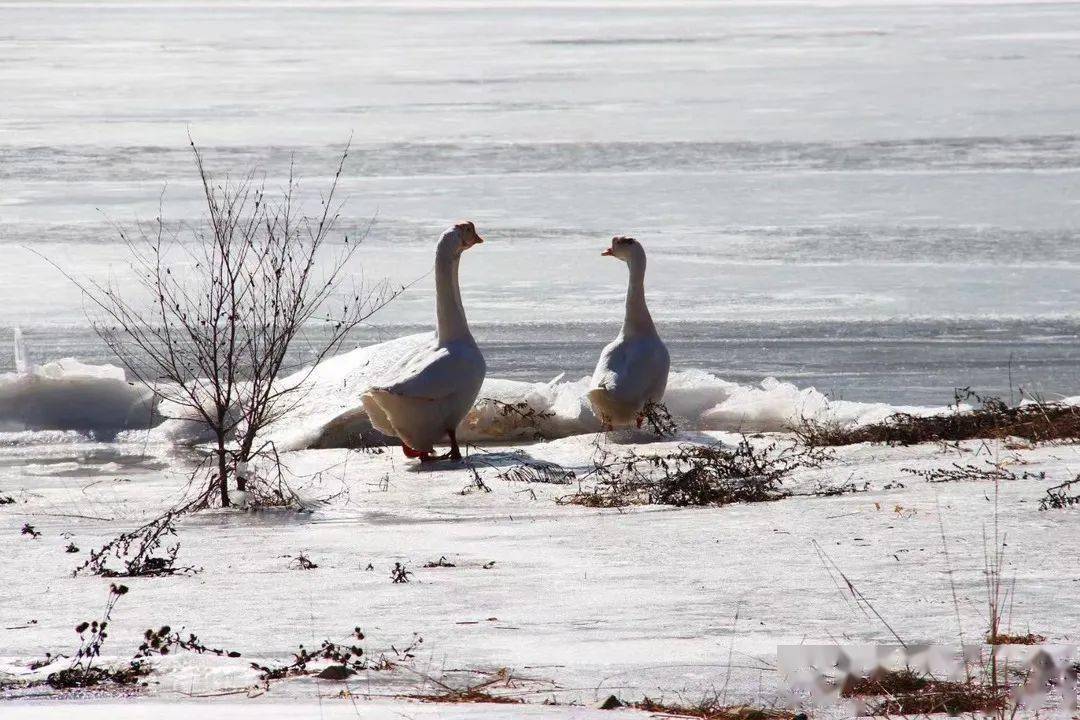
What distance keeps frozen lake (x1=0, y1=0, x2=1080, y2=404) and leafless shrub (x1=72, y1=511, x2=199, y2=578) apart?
18.6ft

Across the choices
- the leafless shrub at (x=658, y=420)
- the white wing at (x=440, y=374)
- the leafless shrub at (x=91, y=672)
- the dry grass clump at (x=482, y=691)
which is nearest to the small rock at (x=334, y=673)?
the dry grass clump at (x=482, y=691)

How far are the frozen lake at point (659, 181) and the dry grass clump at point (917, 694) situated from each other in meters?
6.96

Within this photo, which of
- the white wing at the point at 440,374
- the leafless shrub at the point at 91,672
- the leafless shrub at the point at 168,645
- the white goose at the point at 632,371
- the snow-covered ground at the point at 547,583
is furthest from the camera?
the white goose at the point at 632,371

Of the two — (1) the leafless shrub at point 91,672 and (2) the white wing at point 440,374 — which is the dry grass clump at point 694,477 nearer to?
(2) the white wing at point 440,374

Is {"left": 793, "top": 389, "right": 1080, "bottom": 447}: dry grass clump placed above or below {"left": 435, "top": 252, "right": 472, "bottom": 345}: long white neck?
below

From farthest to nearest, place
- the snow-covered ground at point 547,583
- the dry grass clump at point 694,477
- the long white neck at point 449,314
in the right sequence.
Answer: the long white neck at point 449,314, the dry grass clump at point 694,477, the snow-covered ground at point 547,583

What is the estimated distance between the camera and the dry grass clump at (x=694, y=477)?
7734 mm

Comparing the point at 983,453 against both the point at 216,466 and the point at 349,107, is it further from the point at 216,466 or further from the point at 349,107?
the point at 349,107

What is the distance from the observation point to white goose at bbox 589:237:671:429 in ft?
32.5

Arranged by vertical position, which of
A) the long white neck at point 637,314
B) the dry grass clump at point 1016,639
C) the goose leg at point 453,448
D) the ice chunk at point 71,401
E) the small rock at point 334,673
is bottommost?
the dry grass clump at point 1016,639

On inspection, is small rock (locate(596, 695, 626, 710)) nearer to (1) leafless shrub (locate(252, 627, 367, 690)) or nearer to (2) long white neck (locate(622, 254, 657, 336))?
(1) leafless shrub (locate(252, 627, 367, 690))

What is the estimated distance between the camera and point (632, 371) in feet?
32.8

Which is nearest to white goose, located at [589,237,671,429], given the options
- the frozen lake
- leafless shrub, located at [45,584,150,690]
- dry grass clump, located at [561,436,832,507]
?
dry grass clump, located at [561,436,832,507]

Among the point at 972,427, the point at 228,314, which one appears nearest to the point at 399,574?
the point at 972,427
